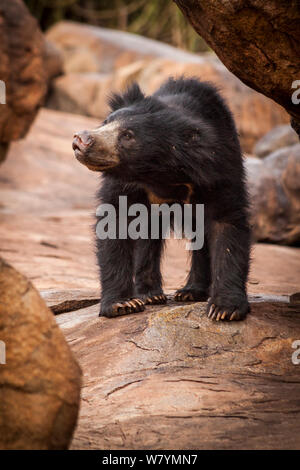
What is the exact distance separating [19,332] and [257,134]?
38.0 feet

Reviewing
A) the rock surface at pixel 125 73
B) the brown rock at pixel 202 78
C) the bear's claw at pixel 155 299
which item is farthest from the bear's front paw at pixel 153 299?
the brown rock at pixel 202 78

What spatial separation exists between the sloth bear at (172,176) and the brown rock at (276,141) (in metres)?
6.29

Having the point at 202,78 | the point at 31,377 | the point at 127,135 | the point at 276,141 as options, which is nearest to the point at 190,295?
the point at 127,135

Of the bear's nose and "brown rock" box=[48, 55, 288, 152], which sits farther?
"brown rock" box=[48, 55, 288, 152]

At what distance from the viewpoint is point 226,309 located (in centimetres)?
356

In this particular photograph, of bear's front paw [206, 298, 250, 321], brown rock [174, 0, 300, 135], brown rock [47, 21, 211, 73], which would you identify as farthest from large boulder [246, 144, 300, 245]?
brown rock [47, 21, 211, 73]

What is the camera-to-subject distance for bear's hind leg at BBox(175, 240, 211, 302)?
425cm

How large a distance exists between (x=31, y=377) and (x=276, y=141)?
8657mm

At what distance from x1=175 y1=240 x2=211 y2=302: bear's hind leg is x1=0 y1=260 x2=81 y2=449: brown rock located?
2.04 metres

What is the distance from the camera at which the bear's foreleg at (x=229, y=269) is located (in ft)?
11.8

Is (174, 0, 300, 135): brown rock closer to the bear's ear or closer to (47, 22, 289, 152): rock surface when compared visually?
the bear's ear

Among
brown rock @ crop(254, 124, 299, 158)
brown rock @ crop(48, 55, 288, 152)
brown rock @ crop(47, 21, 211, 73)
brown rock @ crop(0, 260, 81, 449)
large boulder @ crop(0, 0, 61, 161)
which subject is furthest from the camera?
brown rock @ crop(47, 21, 211, 73)
